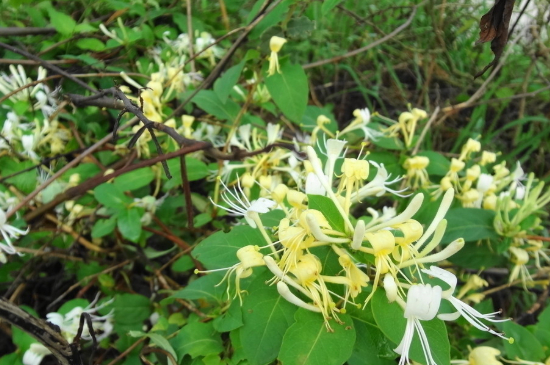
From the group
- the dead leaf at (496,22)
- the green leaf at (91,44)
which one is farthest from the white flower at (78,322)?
the dead leaf at (496,22)

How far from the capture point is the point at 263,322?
1.85 ft

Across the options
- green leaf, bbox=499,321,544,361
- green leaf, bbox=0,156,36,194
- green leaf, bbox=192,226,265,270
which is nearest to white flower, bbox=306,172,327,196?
green leaf, bbox=192,226,265,270

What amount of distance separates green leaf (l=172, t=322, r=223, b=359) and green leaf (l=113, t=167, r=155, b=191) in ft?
1.21

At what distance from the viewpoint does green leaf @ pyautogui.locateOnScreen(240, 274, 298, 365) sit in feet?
1.79

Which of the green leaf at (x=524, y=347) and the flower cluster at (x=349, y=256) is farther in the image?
the green leaf at (x=524, y=347)

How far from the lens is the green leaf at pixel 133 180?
94cm

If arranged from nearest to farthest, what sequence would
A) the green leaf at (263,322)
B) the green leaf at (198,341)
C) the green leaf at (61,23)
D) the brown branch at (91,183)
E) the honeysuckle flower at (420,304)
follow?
the honeysuckle flower at (420,304)
the green leaf at (263,322)
the green leaf at (198,341)
the brown branch at (91,183)
the green leaf at (61,23)

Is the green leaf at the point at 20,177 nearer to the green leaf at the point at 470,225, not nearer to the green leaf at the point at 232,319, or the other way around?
the green leaf at the point at 232,319

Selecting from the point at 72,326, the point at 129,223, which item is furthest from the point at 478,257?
the point at 72,326

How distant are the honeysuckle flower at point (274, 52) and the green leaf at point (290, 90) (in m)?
0.01

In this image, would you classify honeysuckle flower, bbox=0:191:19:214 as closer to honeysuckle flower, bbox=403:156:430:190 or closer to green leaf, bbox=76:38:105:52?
green leaf, bbox=76:38:105:52

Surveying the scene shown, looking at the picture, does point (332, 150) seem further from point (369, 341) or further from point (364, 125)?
point (364, 125)

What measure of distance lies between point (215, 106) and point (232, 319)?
1.89 feet

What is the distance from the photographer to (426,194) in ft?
3.14
